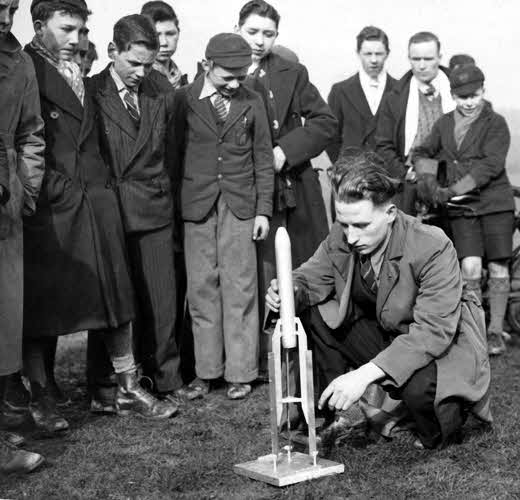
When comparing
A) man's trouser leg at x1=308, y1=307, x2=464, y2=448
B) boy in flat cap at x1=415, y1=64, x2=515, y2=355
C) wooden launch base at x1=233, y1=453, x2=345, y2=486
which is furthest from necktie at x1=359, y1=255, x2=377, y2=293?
boy in flat cap at x1=415, y1=64, x2=515, y2=355

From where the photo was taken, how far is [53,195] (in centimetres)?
488

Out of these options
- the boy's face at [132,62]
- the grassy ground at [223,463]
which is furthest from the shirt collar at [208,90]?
the grassy ground at [223,463]

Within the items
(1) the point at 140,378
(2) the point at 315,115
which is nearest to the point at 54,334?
(1) the point at 140,378

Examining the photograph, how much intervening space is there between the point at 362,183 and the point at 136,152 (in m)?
1.60

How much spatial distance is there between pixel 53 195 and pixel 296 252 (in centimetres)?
217

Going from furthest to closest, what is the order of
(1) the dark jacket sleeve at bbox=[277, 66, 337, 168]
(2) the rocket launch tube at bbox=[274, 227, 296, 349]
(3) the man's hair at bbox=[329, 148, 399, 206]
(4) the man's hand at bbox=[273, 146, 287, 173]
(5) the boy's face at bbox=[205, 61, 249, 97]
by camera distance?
1. (1) the dark jacket sleeve at bbox=[277, 66, 337, 168]
2. (4) the man's hand at bbox=[273, 146, 287, 173]
3. (5) the boy's face at bbox=[205, 61, 249, 97]
4. (3) the man's hair at bbox=[329, 148, 399, 206]
5. (2) the rocket launch tube at bbox=[274, 227, 296, 349]

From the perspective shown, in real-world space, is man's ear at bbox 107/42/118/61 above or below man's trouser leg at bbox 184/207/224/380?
above

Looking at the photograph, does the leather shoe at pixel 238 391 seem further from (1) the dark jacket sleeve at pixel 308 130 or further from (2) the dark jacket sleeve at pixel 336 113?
(2) the dark jacket sleeve at pixel 336 113

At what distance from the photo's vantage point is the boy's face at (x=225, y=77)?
18.8 ft

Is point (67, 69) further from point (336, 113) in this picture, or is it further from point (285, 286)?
point (336, 113)

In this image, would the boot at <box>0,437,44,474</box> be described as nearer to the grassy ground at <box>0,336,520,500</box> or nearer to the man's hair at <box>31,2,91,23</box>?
the grassy ground at <box>0,336,520,500</box>

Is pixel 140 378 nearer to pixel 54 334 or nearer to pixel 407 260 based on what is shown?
pixel 54 334

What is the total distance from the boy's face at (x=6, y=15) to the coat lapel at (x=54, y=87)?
403mm

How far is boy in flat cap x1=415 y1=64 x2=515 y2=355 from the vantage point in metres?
6.84
